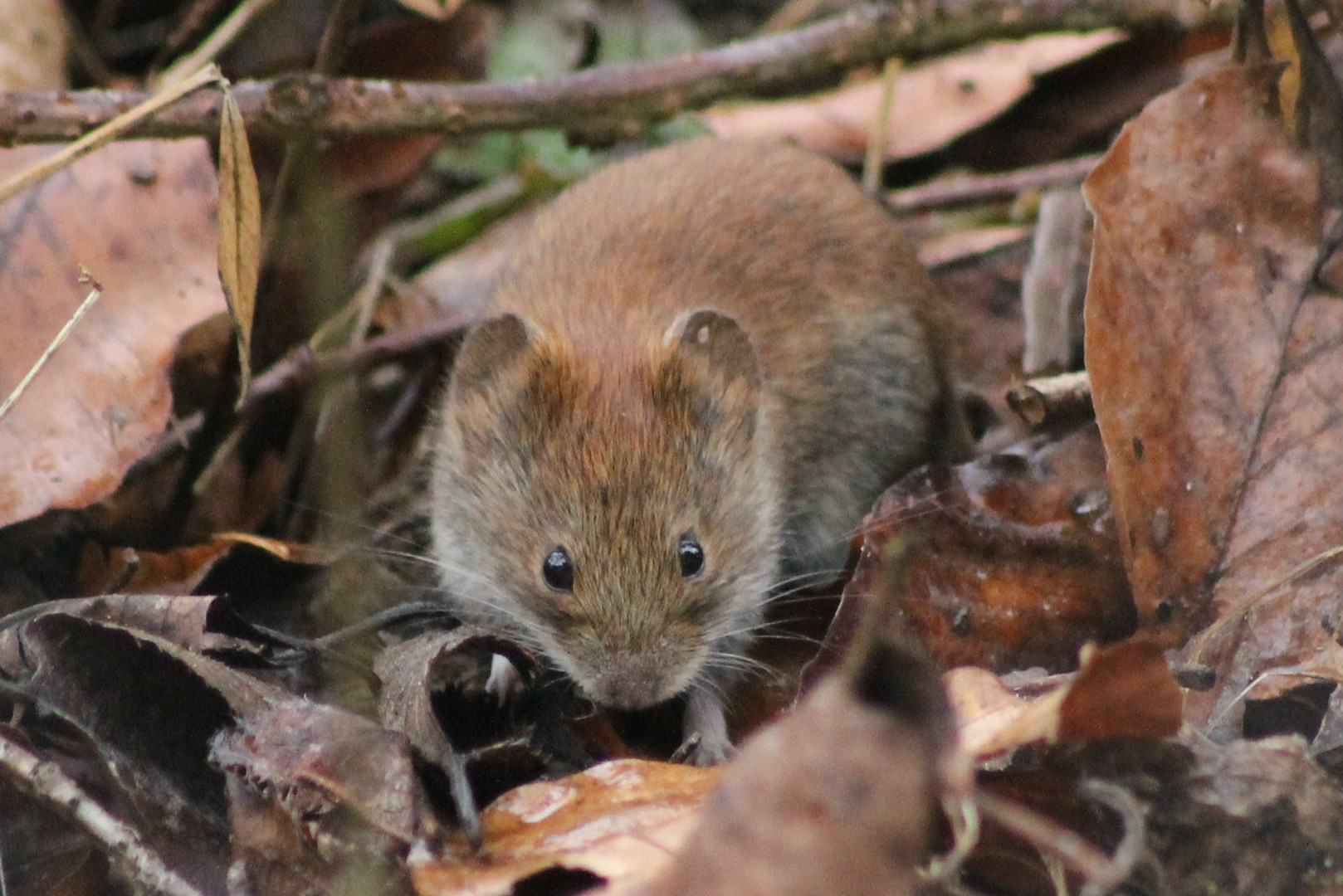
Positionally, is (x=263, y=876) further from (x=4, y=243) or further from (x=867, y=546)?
(x=4, y=243)

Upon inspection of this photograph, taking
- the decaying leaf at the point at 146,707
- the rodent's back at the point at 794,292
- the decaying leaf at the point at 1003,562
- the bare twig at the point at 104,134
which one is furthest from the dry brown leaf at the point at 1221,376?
the bare twig at the point at 104,134

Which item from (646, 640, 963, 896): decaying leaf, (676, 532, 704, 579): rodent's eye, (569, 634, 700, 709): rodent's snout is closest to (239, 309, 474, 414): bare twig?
(676, 532, 704, 579): rodent's eye

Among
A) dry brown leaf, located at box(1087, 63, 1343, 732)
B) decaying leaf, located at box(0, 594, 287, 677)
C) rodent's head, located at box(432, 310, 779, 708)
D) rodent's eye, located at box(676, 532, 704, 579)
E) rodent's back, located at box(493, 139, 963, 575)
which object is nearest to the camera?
decaying leaf, located at box(0, 594, 287, 677)

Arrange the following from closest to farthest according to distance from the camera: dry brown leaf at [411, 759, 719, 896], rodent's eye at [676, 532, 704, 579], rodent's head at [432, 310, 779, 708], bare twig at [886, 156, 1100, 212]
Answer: dry brown leaf at [411, 759, 719, 896], rodent's head at [432, 310, 779, 708], rodent's eye at [676, 532, 704, 579], bare twig at [886, 156, 1100, 212]

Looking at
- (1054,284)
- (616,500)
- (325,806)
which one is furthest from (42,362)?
(1054,284)

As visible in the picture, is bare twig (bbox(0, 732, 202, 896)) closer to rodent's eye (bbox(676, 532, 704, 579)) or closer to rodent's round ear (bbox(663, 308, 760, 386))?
rodent's eye (bbox(676, 532, 704, 579))

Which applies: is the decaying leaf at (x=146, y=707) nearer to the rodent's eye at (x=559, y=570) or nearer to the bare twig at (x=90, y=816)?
the bare twig at (x=90, y=816)

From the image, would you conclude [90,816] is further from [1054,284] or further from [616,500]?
[1054,284]
